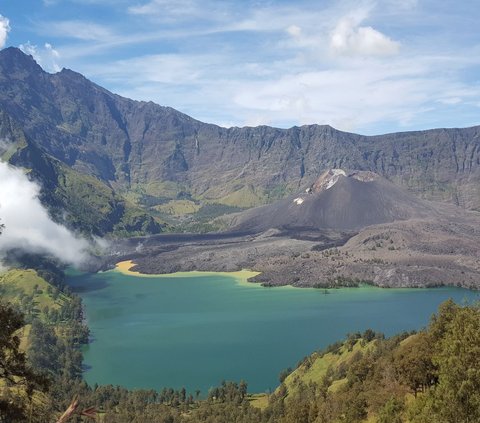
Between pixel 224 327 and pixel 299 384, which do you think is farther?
pixel 224 327

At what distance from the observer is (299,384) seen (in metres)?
83.8

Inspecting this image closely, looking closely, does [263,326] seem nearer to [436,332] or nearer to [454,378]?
[436,332]

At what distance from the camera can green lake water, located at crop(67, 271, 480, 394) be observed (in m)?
103

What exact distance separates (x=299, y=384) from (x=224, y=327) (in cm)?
5652

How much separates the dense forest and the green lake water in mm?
7033

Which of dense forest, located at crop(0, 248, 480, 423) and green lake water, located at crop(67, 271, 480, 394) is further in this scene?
green lake water, located at crop(67, 271, 480, 394)

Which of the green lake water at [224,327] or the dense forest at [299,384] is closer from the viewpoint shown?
the dense forest at [299,384]

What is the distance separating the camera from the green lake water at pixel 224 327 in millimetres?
102769

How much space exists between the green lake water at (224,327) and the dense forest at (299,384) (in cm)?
703

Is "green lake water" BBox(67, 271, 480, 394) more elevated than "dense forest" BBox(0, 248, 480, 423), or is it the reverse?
"dense forest" BBox(0, 248, 480, 423)

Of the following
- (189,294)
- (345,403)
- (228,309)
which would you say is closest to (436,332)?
(345,403)

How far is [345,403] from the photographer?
47875 millimetres

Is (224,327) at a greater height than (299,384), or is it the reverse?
(299,384)

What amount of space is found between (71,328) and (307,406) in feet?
312
